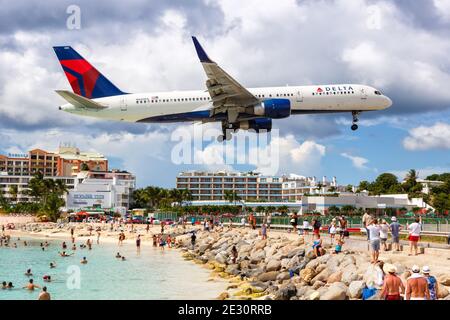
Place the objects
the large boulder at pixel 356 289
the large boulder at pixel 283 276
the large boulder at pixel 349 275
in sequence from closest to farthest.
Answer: the large boulder at pixel 356 289 → the large boulder at pixel 349 275 → the large boulder at pixel 283 276

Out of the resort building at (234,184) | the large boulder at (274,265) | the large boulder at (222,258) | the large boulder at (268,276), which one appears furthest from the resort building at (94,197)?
the large boulder at (268,276)

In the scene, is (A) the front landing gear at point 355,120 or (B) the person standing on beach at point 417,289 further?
A: (A) the front landing gear at point 355,120

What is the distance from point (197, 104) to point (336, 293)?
24988mm

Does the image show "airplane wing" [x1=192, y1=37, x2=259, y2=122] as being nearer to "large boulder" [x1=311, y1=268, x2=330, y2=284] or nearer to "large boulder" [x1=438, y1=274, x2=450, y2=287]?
"large boulder" [x1=311, y1=268, x2=330, y2=284]

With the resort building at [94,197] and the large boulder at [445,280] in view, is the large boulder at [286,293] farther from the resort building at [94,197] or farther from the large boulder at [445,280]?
the resort building at [94,197]

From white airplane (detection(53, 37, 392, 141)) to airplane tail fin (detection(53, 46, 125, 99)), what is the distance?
53.9 inches

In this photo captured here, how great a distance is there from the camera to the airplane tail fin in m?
46.2

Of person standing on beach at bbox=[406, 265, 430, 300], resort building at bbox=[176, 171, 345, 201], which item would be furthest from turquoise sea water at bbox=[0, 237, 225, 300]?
resort building at bbox=[176, 171, 345, 201]

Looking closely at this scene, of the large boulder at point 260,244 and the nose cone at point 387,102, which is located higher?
the nose cone at point 387,102

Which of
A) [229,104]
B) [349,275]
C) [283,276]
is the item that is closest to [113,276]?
[229,104]

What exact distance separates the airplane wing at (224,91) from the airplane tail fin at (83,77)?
9.06m

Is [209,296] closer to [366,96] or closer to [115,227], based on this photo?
[366,96]

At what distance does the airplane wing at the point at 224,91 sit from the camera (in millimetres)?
38500

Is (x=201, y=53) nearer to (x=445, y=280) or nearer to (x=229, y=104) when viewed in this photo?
(x=229, y=104)
